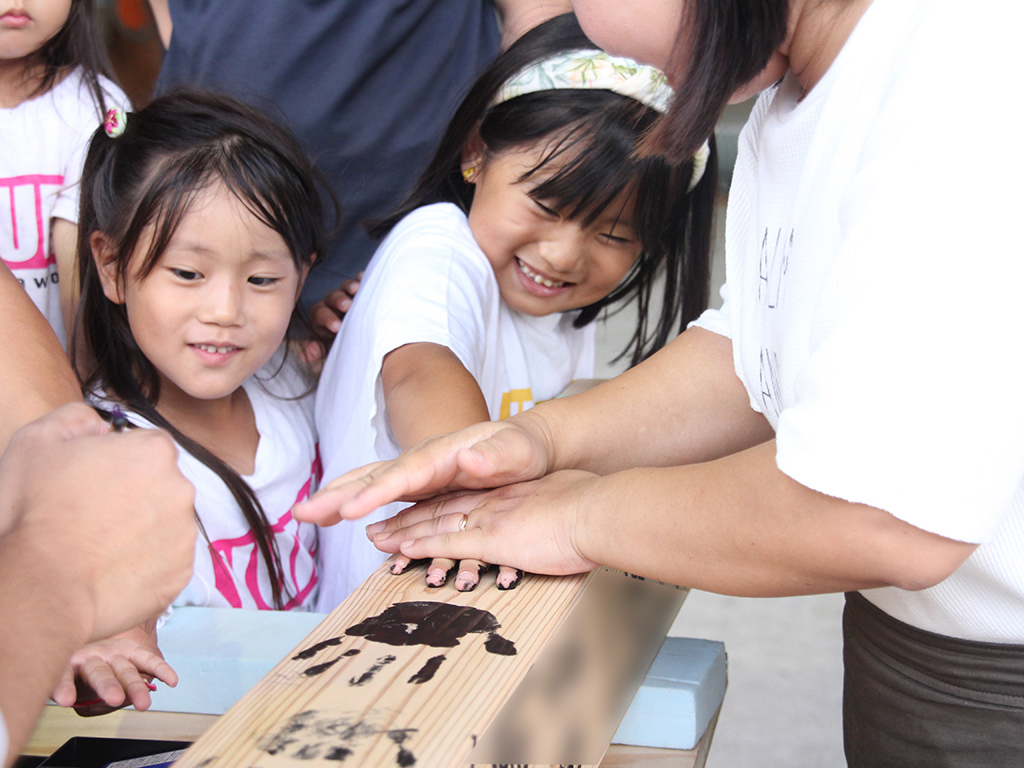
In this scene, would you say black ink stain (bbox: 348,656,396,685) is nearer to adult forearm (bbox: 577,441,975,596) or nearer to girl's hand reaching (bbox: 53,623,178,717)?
adult forearm (bbox: 577,441,975,596)

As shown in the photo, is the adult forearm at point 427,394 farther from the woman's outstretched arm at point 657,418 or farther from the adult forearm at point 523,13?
the adult forearm at point 523,13

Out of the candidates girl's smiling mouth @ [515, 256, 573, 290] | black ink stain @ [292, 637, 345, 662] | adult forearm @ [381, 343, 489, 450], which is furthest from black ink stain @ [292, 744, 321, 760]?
girl's smiling mouth @ [515, 256, 573, 290]

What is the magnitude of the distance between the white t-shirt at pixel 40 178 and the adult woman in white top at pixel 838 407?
0.94 meters

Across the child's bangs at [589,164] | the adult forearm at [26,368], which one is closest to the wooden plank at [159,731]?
the adult forearm at [26,368]

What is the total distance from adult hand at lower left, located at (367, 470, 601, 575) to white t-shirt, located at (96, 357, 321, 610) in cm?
48

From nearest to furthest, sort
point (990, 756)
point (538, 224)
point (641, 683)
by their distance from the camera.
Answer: point (990, 756)
point (641, 683)
point (538, 224)

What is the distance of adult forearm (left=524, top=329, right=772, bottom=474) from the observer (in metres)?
1.02

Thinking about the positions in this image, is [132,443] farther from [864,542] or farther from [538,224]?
[538,224]

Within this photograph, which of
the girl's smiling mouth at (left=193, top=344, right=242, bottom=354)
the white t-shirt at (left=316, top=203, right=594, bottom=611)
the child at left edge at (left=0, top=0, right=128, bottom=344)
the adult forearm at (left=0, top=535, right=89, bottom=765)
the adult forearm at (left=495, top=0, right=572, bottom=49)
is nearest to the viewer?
the adult forearm at (left=0, top=535, right=89, bottom=765)

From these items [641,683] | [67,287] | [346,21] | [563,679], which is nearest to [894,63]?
[563,679]

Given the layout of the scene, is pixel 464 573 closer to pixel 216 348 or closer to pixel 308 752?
pixel 308 752

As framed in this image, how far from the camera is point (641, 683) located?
873 millimetres

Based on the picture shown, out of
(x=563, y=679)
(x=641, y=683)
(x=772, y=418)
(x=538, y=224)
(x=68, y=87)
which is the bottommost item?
(x=641, y=683)

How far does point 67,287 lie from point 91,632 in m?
1.18
